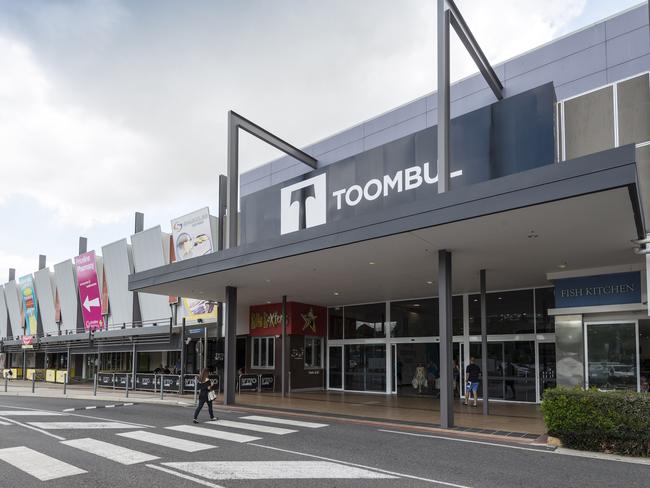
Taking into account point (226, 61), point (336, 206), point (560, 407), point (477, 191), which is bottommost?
point (560, 407)

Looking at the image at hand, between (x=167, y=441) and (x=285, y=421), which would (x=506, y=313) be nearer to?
(x=285, y=421)

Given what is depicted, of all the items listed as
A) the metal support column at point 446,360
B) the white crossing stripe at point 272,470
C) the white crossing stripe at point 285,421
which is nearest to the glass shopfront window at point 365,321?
the white crossing stripe at point 285,421

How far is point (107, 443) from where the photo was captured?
10977 millimetres

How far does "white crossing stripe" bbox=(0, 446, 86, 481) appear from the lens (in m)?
8.28

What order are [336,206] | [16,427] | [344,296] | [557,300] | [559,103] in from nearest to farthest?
[16,427], [559,103], [557,300], [336,206], [344,296]

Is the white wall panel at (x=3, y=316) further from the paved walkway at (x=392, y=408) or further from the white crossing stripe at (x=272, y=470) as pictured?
the white crossing stripe at (x=272, y=470)

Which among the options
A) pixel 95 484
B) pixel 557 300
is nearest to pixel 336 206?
pixel 557 300

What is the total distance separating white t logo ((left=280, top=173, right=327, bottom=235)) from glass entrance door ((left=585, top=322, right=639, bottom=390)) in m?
9.62

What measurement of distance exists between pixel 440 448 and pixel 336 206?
10865mm

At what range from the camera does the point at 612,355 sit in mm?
15352

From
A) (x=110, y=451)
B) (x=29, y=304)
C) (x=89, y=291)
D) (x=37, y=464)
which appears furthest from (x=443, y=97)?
(x=29, y=304)

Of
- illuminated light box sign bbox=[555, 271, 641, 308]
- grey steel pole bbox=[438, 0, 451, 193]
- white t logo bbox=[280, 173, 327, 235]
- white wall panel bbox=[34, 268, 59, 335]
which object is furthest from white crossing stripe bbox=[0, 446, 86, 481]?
white wall panel bbox=[34, 268, 59, 335]

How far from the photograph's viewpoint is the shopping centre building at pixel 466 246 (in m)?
11.6

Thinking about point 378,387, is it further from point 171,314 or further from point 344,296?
point 171,314
